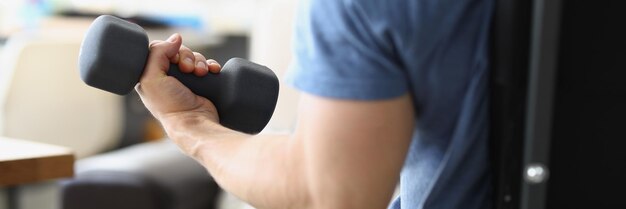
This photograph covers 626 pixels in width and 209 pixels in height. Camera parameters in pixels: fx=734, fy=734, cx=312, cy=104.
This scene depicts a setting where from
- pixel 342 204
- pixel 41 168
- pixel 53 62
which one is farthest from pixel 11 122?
pixel 342 204

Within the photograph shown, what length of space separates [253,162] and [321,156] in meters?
0.09

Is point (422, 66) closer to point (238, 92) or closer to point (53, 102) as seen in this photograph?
point (238, 92)

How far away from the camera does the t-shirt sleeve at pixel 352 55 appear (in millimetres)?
598

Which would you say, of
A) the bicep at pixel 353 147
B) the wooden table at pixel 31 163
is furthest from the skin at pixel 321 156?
the wooden table at pixel 31 163

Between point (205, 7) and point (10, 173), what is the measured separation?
2.65 metres

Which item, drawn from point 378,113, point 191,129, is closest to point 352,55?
point 378,113

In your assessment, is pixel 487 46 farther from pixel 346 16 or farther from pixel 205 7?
pixel 205 7

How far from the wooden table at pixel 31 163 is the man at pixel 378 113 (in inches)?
13.1

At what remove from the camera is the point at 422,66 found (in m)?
0.62

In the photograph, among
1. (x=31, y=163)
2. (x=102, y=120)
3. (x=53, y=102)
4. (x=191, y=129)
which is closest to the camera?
(x=191, y=129)

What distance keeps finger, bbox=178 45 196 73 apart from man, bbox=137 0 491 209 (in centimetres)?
15

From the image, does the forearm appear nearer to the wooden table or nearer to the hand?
the hand

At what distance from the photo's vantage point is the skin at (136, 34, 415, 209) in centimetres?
60

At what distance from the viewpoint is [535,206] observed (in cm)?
60
